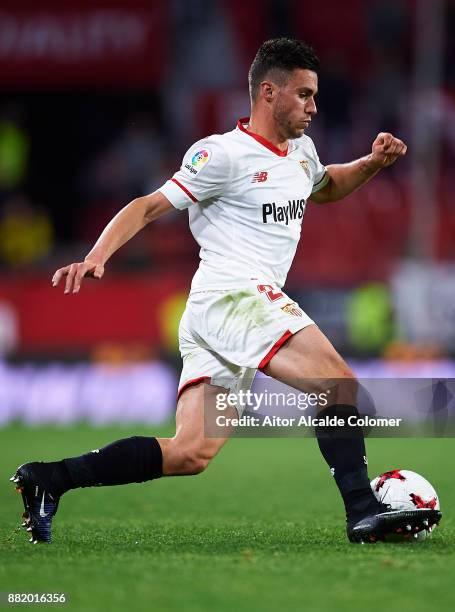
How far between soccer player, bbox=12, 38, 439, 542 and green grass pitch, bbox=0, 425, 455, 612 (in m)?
0.27

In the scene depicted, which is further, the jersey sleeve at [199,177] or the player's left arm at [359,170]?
the player's left arm at [359,170]

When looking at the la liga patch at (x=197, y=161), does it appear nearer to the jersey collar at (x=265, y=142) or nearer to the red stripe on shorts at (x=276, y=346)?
the jersey collar at (x=265, y=142)

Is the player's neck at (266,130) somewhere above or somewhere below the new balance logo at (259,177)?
above

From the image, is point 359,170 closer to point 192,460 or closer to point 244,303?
point 244,303

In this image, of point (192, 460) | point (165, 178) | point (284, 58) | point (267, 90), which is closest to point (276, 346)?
point (192, 460)

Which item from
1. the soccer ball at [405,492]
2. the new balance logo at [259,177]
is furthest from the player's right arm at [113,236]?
the soccer ball at [405,492]

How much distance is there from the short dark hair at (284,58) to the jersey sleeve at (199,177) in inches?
16.2

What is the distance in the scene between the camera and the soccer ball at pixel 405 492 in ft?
16.8

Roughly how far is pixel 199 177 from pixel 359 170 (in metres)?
0.93

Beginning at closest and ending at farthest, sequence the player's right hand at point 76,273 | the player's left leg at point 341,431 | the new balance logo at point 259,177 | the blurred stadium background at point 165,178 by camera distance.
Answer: the player's right hand at point 76,273 → the player's left leg at point 341,431 → the new balance logo at point 259,177 → the blurred stadium background at point 165,178

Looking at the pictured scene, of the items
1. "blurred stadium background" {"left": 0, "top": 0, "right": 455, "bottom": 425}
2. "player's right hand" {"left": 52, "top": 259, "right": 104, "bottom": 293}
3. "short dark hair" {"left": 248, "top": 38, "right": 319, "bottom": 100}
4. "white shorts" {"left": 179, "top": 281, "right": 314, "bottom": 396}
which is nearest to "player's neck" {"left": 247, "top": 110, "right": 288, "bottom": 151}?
"short dark hair" {"left": 248, "top": 38, "right": 319, "bottom": 100}

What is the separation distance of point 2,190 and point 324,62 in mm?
4761

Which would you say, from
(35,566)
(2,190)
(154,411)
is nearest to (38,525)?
(35,566)

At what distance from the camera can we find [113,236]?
4.98 meters
